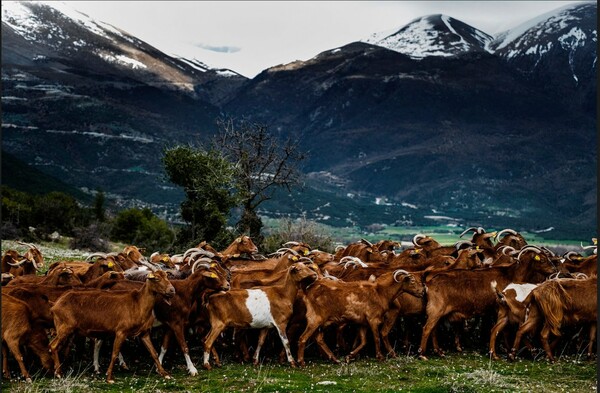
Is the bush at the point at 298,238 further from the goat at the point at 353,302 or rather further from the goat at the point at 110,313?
the goat at the point at 110,313

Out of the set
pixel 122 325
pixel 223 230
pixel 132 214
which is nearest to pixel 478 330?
pixel 122 325

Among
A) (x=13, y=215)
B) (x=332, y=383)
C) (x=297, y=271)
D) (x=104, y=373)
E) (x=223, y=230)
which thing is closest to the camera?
(x=332, y=383)

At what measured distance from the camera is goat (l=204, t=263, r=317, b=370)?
17.3 metres

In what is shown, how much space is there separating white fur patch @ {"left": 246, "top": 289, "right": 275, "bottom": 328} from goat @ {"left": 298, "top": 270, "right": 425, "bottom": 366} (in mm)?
949

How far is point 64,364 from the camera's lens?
17.1 metres

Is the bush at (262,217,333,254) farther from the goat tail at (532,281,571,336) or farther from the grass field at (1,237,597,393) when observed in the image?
the goat tail at (532,281,571,336)

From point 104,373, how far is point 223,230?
36.5 metres

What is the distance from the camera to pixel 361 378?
1609 centimetres

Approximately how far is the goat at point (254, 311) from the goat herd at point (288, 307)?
0.02 metres

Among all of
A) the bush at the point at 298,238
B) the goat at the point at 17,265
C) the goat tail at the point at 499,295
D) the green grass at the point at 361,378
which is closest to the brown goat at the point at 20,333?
the green grass at the point at 361,378

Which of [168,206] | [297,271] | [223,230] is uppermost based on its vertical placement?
[297,271]

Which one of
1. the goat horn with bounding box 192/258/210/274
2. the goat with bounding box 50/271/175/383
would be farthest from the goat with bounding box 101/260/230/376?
A: the goat with bounding box 50/271/175/383

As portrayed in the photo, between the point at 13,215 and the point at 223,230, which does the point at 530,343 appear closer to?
the point at 223,230

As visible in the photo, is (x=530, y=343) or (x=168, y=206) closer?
(x=530, y=343)
